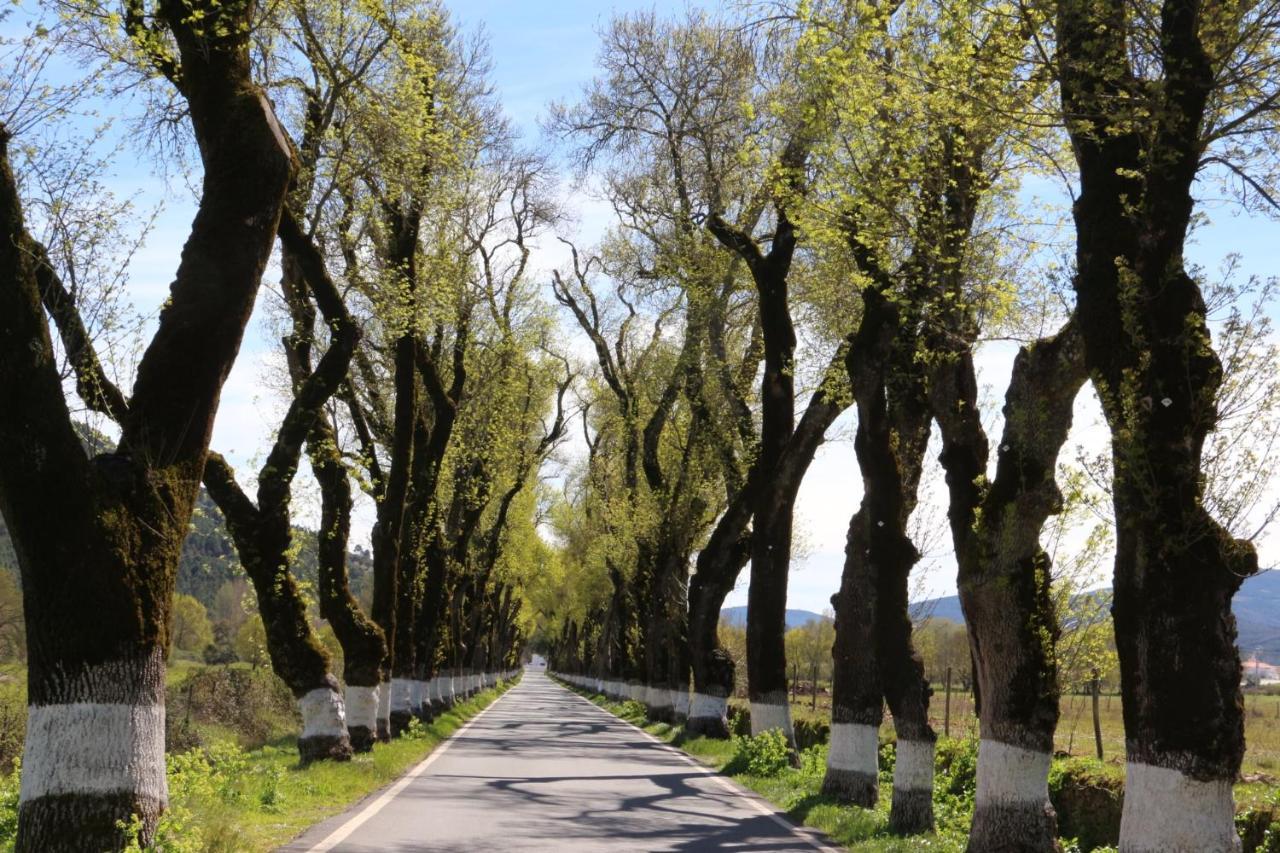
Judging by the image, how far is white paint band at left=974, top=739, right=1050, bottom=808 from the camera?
10.5 meters

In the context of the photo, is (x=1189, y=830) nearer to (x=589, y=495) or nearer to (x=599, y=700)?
(x=589, y=495)

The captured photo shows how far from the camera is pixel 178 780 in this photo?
8.97 m

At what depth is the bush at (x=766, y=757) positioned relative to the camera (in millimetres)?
20156

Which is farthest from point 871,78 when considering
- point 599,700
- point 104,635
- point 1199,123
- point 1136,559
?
point 599,700

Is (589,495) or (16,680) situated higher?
(589,495)

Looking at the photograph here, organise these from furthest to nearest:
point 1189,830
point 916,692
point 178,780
Result: point 916,692 < point 178,780 < point 1189,830

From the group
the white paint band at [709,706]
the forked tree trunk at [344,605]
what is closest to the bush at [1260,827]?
the forked tree trunk at [344,605]

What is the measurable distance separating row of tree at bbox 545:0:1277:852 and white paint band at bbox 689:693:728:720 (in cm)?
488

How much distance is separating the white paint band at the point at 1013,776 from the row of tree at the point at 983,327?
0.02 metres

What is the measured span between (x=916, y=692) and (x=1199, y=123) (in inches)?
313

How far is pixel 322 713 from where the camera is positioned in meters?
17.2

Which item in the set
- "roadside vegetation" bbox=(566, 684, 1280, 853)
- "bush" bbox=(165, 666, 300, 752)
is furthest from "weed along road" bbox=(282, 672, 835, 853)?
"bush" bbox=(165, 666, 300, 752)

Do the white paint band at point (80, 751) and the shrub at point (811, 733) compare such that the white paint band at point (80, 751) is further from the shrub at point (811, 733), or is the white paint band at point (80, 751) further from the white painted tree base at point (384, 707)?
the shrub at point (811, 733)

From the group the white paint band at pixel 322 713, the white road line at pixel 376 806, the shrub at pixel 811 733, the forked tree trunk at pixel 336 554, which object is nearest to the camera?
the white road line at pixel 376 806
